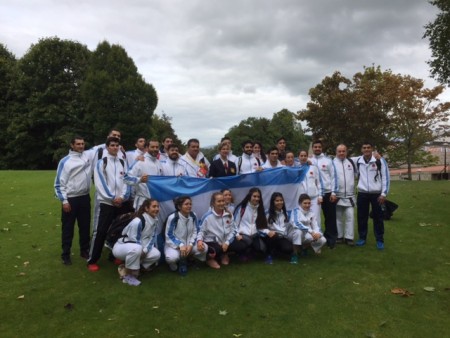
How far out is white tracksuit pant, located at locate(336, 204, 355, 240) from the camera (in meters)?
8.76

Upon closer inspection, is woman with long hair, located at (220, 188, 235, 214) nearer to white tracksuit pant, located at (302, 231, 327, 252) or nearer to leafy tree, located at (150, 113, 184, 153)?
white tracksuit pant, located at (302, 231, 327, 252)

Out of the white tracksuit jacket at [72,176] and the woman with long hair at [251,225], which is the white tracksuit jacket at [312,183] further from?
the white tracksuit jacket at [72,176]

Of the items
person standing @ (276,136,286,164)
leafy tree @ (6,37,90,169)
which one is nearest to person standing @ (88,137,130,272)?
person standing @ (276,136,286,164)

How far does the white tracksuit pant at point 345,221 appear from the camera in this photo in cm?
876

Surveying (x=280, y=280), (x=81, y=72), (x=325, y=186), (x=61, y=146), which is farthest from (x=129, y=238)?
(x=81, y=72)

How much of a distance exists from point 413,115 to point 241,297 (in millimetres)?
27638

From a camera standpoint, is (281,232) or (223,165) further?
(223,165)

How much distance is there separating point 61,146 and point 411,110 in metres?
31.3

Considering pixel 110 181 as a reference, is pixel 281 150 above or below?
above

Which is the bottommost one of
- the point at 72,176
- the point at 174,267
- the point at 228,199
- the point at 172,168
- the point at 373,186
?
the point at 174,267

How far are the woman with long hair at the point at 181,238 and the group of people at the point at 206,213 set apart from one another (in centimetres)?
2

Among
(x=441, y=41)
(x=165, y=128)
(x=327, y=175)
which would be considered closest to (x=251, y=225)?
(x=327, y=175)

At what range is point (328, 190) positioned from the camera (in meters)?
8.77

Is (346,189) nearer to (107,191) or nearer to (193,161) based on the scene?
(193,161)
